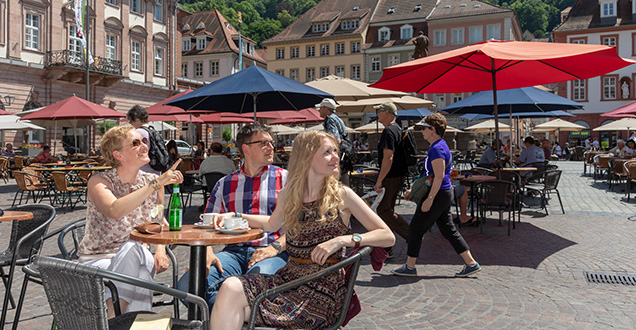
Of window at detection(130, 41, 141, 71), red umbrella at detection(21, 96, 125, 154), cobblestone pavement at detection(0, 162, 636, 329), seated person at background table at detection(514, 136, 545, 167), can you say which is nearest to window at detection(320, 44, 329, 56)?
window at detection(130, 41, 141, 71)

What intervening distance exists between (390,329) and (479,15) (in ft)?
172

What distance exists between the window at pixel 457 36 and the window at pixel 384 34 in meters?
6.81

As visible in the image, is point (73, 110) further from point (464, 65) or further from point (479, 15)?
point (479, 15)

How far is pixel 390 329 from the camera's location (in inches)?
165

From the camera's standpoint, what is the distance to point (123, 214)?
3326mm

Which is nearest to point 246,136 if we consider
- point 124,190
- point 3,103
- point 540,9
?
point 124,190

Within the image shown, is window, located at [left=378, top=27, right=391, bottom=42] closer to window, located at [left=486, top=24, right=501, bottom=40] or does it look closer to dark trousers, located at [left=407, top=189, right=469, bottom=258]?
window, located at [left=486, top=24, right=501, bottom=40]

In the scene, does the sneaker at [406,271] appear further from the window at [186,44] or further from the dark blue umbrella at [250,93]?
the window at [186,44]

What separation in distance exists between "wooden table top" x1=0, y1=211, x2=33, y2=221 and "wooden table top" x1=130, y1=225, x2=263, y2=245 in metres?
1.55

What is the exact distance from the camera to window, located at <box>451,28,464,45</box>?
53.1 m

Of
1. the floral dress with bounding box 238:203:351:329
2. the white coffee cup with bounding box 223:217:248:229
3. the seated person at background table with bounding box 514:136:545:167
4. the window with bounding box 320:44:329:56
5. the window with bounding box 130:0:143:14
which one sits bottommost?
the floral dress with bounding box 238:203:351:329

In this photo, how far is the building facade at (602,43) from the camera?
153 ft

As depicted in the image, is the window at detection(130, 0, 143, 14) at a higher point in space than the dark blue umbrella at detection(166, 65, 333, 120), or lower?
higher

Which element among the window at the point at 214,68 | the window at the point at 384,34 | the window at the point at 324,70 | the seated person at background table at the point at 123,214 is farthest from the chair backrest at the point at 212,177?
the window at the point at 324,70
